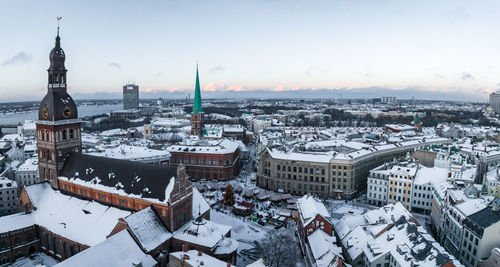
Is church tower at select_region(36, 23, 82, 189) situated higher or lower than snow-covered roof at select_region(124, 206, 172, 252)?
higher

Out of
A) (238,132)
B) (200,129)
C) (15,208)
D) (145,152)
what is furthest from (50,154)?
(238,132)

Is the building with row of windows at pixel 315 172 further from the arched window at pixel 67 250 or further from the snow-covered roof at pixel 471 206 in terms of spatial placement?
the arched window at pixel 67 250

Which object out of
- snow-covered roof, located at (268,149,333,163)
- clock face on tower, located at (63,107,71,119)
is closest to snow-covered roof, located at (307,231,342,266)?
snow-covered roof, located at (268,149,333,163)

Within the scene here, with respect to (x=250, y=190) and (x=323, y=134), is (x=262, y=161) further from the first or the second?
(x=323, y=134)

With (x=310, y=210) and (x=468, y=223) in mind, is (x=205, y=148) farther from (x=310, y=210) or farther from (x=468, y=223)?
(x=468, y=223)

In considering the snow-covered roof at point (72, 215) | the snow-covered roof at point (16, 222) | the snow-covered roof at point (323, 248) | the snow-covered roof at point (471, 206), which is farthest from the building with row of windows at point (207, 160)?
the snow-covered roof at point (471, 206)

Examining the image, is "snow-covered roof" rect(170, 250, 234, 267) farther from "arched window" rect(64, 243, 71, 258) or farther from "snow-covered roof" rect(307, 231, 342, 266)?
"arched window" rect(64, 243, 71, 258)

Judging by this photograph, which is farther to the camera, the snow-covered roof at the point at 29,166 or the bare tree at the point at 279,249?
the snow-covered roof at the point at 29,166
